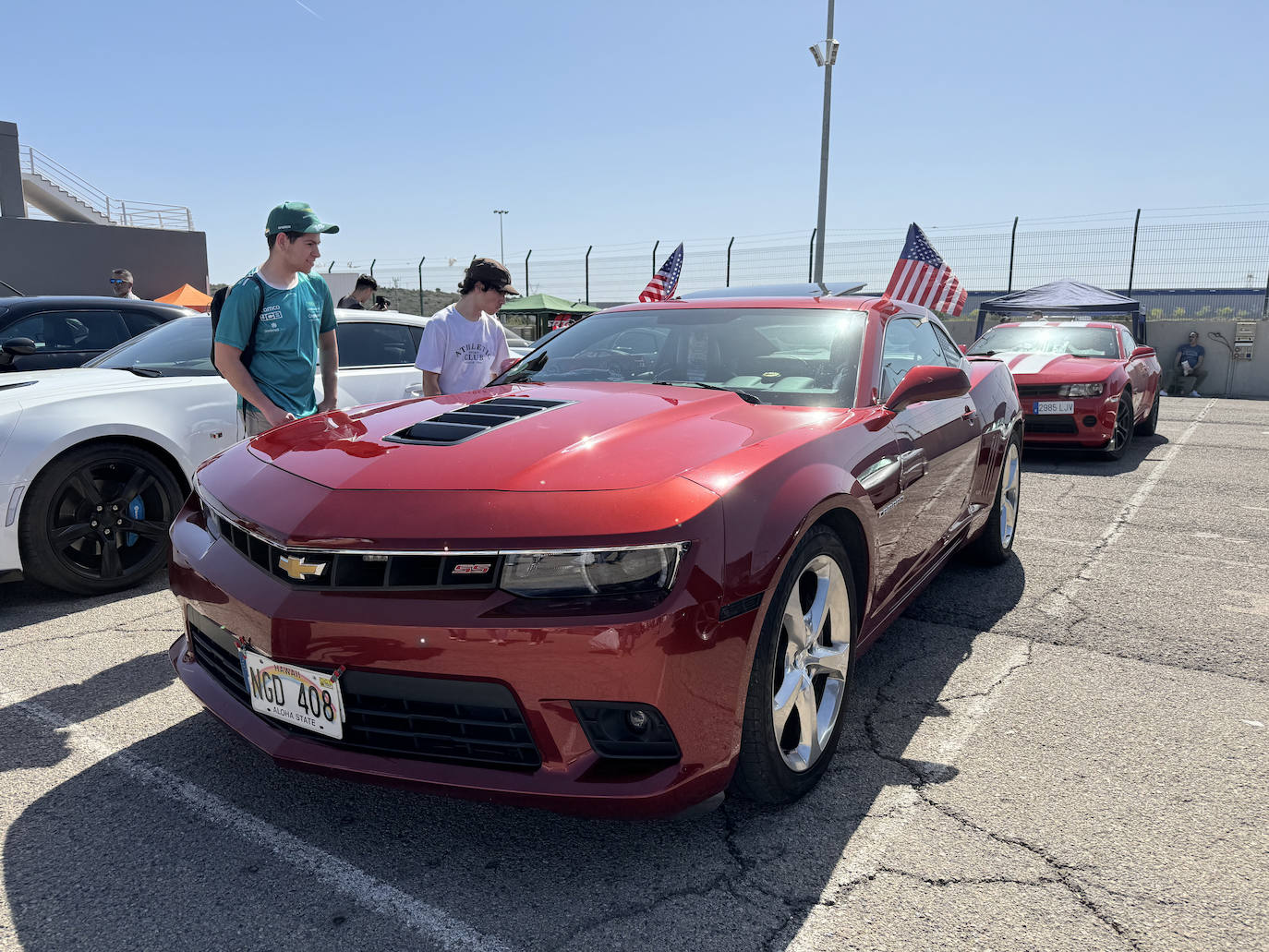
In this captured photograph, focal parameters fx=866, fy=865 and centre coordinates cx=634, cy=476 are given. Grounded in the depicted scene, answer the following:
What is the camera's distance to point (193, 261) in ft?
86.1

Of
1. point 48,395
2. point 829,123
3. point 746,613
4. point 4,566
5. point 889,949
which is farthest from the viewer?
point 829,123

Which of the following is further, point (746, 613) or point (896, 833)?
point (896, 833)

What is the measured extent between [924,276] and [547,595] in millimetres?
12507

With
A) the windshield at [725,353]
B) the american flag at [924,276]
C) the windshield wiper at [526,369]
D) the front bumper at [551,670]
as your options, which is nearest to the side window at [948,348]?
the windshield at [725,353]

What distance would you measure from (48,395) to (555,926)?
143 inches

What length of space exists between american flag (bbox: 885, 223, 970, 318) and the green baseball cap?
A: 428 inches

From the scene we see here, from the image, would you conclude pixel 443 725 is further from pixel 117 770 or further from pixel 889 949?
pixel 117 770

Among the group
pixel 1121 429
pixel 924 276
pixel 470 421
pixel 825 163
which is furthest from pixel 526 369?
pixel 825 163

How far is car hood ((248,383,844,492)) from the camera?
2.03 m

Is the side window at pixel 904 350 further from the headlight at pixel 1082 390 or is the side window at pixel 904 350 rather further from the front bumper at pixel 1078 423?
the headlight at pixel 1082 390

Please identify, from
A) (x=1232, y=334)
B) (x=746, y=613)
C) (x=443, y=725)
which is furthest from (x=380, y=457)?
(x=1232, y=334)

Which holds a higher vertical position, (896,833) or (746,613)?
(746,613)

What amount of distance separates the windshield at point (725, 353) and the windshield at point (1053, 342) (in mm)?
6466

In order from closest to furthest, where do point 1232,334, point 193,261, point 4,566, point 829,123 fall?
1. point 4,566
2. point 829,123
3. point 1232,334
4. point 193,261
